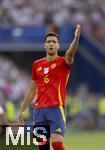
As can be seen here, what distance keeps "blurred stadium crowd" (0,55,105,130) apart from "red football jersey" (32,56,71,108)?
1500 cm

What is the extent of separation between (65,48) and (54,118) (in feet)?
56.2

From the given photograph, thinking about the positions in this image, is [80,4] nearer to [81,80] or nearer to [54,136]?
[81,80]

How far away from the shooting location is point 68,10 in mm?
29875

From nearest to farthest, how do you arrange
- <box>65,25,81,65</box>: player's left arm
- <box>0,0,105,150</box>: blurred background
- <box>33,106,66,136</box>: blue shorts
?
<box>65,25,81,65</box>: player's left arm < <box>33,106,66,136</box>: blue shorts < <box>0,0,105,150</box>: blurred background

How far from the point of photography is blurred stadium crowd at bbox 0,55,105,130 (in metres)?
27.8

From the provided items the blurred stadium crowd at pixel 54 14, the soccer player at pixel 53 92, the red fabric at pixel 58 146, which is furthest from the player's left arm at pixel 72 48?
the blurred stadium crowd at pixel 54 14

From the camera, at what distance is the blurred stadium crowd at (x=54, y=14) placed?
29.2 m

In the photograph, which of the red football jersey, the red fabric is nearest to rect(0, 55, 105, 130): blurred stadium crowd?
the red football jersey

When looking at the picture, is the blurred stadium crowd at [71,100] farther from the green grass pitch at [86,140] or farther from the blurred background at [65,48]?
the green grass pitch at [86,140]

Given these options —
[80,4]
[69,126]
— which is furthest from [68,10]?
[69,126]

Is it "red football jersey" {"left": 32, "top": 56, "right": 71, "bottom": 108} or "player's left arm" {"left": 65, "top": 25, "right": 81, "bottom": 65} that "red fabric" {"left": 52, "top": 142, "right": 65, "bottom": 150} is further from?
"player's left arm" {"left": 65, "top": 25, "right": 81, "bottom": 65}

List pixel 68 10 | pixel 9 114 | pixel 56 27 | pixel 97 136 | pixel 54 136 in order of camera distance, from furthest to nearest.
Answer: pixel 68 10 < pixel 56 27 < pixel 9 114 < pixel 97 136 < pixel 54 136

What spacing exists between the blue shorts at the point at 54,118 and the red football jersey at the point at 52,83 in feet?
0.25

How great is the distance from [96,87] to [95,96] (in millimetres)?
823
